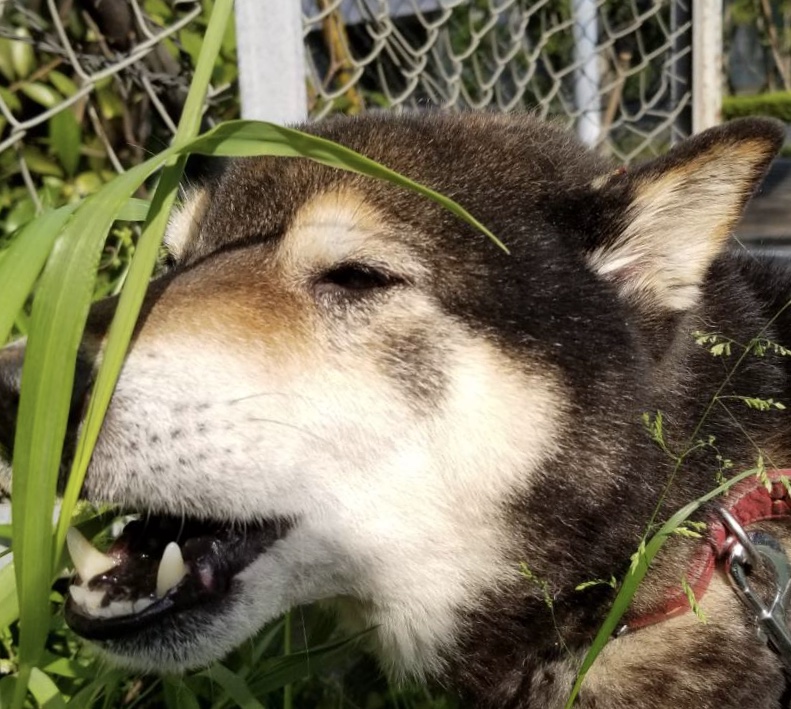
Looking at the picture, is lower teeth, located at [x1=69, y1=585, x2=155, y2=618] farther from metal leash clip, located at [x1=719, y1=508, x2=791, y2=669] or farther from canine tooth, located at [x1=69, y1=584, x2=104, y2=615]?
metal leash clip, located at [x1=719, y1=508, x2=791, y2=669]

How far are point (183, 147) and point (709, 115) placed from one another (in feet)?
13.8

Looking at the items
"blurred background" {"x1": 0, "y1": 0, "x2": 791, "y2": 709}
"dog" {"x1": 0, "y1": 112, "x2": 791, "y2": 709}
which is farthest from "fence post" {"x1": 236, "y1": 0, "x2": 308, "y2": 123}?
"dog" {"x1": 0, "y1": 112, "x2": 791, "y2": 709}

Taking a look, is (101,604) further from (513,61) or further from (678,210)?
A: (513,61)

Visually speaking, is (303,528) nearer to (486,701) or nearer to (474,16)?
(486,701)

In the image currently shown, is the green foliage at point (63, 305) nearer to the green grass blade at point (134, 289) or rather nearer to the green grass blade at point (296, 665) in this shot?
the green grass blade at point (134, 289)

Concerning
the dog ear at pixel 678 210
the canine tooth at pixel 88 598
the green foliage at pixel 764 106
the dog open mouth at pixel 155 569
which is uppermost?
the dog ear at pixel 678 210

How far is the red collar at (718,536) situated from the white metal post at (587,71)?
3.61 m

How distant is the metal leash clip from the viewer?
60.8 inches

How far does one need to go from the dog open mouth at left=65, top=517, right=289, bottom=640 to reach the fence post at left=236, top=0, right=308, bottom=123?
4.98 feet

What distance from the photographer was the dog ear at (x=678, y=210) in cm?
158

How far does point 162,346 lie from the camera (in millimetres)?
1451

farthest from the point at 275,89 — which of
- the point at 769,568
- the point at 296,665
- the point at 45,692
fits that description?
the point at 769,568

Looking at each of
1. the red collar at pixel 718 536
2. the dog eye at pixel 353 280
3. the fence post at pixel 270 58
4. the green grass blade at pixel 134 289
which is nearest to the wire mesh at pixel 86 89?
the fence post at pixel 270 58

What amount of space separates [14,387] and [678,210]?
3.89 ft
